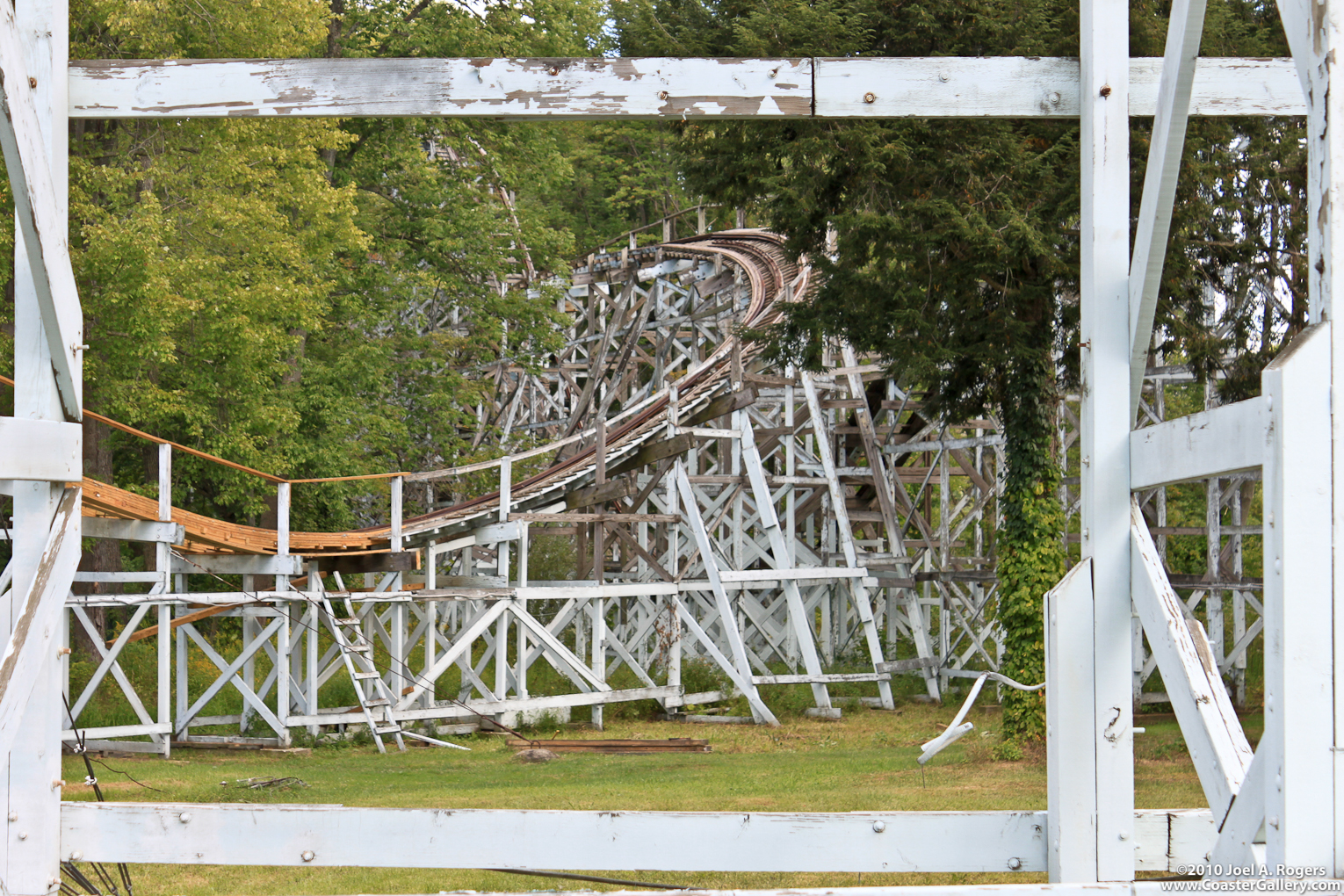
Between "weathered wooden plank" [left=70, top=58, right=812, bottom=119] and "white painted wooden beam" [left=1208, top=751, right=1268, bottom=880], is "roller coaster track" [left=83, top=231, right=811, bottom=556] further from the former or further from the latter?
"white painted wooden beam" [left=1208, top=751, right=1268, bottom=880]

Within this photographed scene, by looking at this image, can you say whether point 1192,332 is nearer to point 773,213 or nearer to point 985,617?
point 773,213

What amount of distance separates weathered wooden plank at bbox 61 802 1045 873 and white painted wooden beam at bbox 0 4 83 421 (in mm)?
931

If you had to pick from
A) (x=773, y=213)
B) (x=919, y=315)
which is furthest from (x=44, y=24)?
(x=773, y=213)

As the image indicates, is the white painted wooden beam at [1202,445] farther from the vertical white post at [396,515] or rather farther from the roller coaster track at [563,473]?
the vertical white post at [396,515]

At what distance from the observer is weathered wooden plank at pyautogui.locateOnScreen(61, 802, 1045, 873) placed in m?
2.44

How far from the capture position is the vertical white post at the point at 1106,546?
231 centimetres

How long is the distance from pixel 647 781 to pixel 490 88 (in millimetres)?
7840

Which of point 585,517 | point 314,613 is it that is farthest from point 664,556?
point 314,613

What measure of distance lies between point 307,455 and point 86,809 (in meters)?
13.2

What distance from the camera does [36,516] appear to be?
2482mm

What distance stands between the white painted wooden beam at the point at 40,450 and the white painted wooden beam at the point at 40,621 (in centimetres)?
8

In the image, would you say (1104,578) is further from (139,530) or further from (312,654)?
(312,654)

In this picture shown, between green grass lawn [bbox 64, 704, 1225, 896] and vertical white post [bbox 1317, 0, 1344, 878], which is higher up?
vertical white post [bbox 1317, 0, 1344, 878]

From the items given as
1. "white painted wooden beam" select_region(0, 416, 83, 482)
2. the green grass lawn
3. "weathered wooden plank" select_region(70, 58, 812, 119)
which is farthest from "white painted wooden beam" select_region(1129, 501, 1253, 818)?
the green grass lawn
